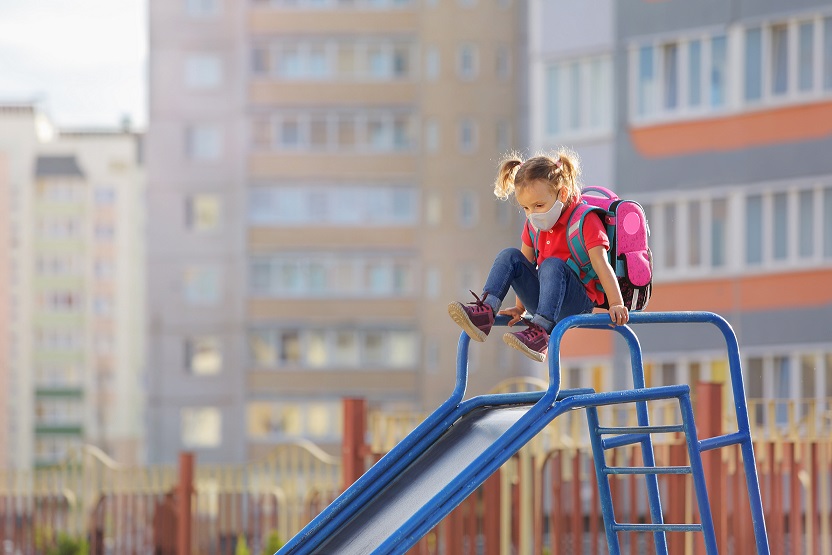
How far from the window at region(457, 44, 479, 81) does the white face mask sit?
1527 inches

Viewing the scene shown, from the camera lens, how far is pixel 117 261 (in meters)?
73.8

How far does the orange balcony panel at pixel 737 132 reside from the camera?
75.2 ft

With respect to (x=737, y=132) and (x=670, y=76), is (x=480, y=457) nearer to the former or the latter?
(x=737, y=132)

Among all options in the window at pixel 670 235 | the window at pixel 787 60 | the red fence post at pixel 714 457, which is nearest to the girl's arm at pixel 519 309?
the red fence post at pixel 714 457

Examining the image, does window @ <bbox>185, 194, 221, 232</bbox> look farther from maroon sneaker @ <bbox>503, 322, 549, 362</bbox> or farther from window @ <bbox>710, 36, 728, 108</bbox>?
maroon sneaker @ <bbox>503, 322, 549, 362</bbox>

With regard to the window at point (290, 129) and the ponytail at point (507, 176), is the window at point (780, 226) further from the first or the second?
the window at point (290, 129)

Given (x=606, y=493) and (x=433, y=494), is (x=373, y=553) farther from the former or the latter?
(x=606, y=493)

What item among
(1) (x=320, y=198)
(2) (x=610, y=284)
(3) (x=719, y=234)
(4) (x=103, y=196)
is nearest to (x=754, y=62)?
(3) (x=719, y=234)

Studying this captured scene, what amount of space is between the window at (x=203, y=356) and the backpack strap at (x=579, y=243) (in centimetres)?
3989

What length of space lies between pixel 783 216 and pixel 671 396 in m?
19.4

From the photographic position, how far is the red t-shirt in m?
5.07

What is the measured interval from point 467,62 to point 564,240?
38.9 m

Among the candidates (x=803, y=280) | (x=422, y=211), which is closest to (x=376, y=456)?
(x=803, y=280)

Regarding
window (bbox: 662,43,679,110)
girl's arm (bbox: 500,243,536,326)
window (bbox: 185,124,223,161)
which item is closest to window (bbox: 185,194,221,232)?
window (bbox: 185,124,223,161)
